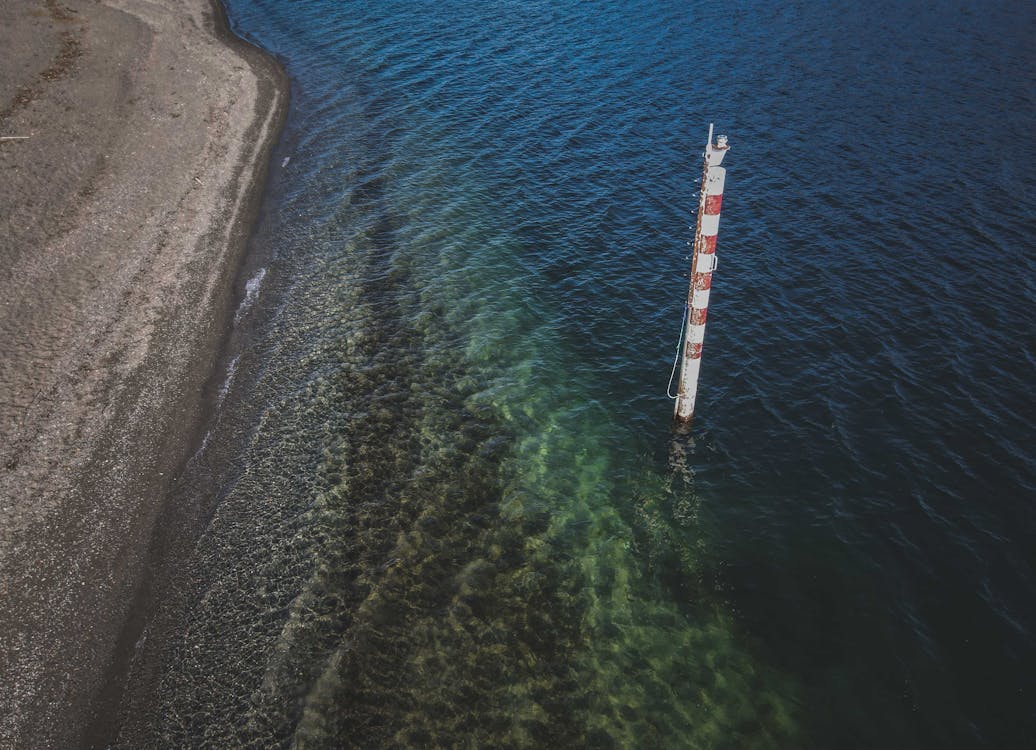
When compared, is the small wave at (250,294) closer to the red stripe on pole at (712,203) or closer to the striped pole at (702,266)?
the striped pole at (702,266)

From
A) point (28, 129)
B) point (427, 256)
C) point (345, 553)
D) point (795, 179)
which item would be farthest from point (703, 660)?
point (28, 129)

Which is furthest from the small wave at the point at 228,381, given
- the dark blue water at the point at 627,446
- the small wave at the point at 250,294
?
the small wave at the point at 250,294

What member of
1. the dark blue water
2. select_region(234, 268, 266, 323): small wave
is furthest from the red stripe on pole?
select_region(234, 268, 266, 323): small wave

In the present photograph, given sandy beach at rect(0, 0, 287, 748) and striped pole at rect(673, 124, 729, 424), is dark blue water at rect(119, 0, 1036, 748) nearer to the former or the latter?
striped pole at rect(673, 124, 729, 424)

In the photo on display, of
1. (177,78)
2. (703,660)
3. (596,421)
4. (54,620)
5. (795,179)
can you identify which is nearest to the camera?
(703,660)

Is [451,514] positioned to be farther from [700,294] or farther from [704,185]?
[704,185]

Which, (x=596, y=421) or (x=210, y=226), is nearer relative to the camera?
(x=596, y=421)
